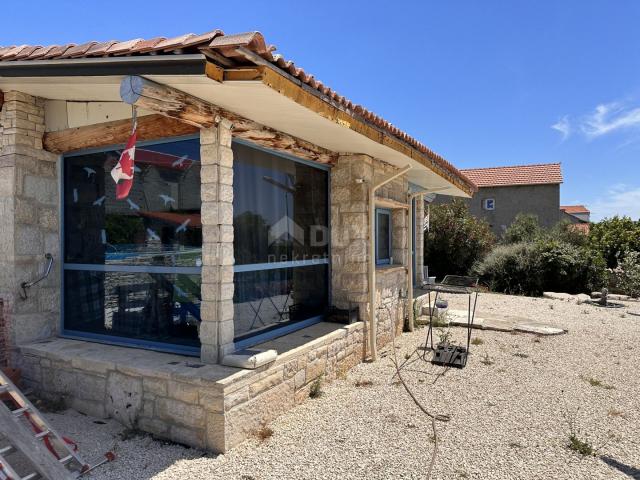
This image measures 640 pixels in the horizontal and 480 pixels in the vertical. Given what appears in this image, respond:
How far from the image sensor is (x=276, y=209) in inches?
207

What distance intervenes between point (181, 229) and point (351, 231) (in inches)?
105

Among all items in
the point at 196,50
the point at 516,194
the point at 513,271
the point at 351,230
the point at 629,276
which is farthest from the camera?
the point at 516,194

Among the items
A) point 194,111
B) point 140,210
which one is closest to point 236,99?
point 194,111

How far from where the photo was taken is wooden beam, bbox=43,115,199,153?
419 cm

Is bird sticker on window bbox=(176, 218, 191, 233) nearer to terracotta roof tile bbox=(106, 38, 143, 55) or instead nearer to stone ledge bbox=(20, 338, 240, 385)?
stone ledge bbox=(20, 338, 240, 385)

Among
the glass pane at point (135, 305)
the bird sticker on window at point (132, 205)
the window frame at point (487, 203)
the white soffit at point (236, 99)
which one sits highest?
the window frame at point (487, 203)

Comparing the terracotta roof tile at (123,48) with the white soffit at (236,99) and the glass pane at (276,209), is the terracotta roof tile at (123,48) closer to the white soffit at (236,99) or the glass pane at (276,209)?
the white soffit at (236,99)

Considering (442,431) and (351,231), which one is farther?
(351,231)

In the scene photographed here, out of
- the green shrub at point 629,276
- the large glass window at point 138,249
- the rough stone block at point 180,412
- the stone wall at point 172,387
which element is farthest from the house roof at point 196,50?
the green shrub at point 629,276

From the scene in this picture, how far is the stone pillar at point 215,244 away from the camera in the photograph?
395cm

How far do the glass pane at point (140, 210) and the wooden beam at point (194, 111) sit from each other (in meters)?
0.49

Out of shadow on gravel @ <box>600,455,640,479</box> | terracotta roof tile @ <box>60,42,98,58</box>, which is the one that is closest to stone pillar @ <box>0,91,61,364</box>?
terracotta roof tile @ <box>60,42,98,58</box>

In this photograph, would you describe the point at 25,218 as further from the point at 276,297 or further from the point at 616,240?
the point at 616,240

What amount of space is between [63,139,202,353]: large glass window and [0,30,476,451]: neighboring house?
0.06ft
